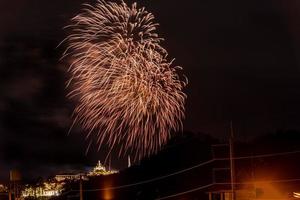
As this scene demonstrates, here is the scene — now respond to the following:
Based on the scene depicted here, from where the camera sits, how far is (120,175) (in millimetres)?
51938

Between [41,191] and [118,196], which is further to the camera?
[41,191]

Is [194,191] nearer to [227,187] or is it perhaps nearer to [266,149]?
[227,187]

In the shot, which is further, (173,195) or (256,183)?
(173,195)

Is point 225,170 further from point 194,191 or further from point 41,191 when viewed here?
point 41,191

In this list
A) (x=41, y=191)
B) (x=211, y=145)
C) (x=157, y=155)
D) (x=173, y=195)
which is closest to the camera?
(x=211, y=145)

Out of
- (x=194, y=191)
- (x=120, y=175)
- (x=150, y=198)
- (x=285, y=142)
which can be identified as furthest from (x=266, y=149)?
(x=120, y=175)

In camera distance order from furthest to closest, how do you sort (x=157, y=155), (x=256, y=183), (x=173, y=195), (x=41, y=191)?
1. (x=41, y=191)
2. (x=157, y=155)
3. (x=173, y=195)
4. (x=256, y=183)

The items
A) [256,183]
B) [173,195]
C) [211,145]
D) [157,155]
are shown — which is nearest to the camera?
[256,183]

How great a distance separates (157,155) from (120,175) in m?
4.09

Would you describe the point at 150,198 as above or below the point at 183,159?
below

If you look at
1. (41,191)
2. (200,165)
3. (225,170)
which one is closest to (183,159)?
(200,165)

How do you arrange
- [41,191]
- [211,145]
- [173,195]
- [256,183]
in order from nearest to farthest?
[256,183] → [211,145] → [173,195] → [41,191]

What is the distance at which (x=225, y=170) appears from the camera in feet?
133

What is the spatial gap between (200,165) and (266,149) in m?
5.80
